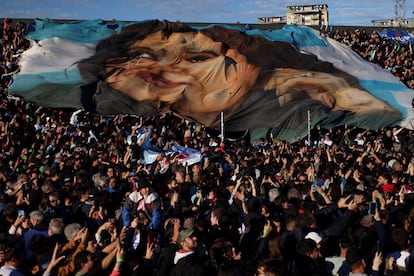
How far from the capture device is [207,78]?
2002 cm

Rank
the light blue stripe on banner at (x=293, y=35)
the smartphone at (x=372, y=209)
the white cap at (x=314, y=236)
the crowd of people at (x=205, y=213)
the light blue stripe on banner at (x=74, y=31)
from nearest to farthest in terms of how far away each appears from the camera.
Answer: the crowd of people at (x=205, y=213) < the white cap at (x=314, y=236) < the smartphone at (x=372, y=209) < the light blue stripe on banner at (x=74, y=31) < the light blue stripe on banner at (x=293, y=35)

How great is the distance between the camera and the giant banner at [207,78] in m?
19.1

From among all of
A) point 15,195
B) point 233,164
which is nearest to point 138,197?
point 15,195

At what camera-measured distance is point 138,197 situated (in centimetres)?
845

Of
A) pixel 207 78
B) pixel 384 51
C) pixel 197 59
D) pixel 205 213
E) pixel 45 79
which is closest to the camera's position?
pixel 205 213

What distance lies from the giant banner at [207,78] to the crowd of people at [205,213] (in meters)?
3.99

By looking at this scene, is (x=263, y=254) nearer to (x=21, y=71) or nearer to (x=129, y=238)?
(x=129, y=238)

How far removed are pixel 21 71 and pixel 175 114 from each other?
16.2 ft

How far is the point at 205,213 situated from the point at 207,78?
12.4 meters

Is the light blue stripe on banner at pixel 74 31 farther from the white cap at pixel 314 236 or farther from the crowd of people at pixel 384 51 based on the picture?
the white cap at pixel 314 236

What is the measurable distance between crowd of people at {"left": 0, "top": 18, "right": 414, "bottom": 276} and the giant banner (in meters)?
3.99

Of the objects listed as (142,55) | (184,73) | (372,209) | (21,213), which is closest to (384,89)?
(184,73)

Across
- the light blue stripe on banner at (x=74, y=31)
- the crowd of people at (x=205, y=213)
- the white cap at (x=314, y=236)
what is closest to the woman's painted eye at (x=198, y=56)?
the light blue stripe on banner at (x=74, y=31)

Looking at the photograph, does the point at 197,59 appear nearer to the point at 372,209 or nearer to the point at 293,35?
the point at 293,35
